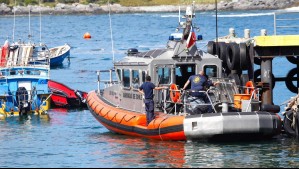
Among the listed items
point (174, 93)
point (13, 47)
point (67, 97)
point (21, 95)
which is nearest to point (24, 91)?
point (21, 95)

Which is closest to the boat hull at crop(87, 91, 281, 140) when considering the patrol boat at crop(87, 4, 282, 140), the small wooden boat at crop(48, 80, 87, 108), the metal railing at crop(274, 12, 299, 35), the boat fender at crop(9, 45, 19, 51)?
the patrol boat at crop(87, 4, 282, 140)

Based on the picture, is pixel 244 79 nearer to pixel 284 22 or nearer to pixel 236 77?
pixel 236 77

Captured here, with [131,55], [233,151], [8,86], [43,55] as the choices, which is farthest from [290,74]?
[43,55]

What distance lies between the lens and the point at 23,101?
39.6 metres

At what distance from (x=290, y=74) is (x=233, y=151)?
9157 mm

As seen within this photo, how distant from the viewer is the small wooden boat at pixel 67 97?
1672 inches

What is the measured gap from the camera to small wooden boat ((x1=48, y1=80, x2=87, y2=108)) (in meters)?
42.5

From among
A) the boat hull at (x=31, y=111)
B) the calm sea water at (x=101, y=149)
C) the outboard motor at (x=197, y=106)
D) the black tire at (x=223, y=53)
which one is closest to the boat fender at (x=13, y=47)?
the calm sea water at (x=101, y=149)

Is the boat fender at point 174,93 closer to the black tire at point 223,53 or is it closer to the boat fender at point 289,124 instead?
the boat fender at point 289,124

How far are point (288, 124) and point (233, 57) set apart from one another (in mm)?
3850

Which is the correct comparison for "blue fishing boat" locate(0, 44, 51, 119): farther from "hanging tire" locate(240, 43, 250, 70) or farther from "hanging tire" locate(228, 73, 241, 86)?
"hanging tire" locate(240, 43, 250, 70)

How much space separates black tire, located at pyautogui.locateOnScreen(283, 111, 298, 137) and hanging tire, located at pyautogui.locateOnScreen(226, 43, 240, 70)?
11.4 ft

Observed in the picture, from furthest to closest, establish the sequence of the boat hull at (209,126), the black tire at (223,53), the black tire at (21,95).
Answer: the black tire at (21,95)
the black tire at (223,53)
the boat hull at (209,126)

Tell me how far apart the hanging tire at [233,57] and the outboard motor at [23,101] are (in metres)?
10.1
